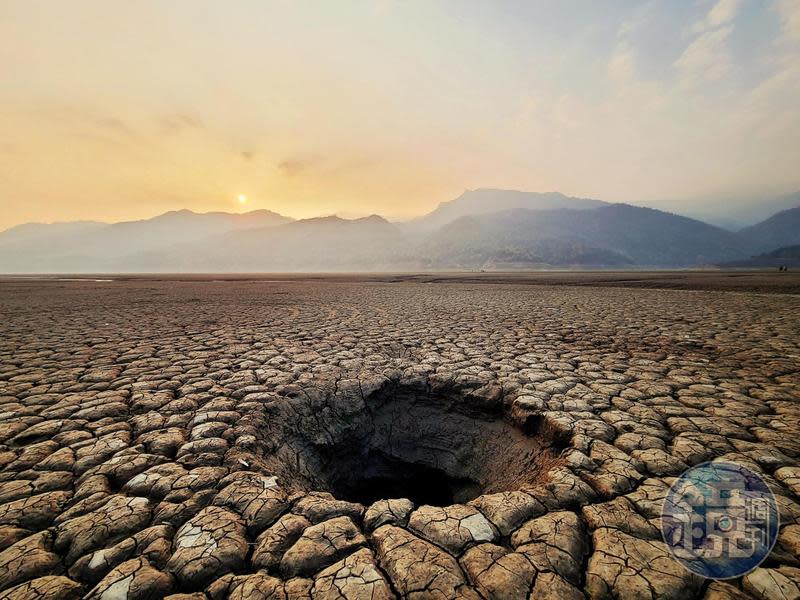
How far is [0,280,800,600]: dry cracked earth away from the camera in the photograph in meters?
1.22

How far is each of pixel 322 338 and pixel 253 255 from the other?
147 m

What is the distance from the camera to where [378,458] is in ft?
10.3

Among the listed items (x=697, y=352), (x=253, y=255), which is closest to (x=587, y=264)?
(x=697, y=352)

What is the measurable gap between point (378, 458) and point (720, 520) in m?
Answer: 2.41

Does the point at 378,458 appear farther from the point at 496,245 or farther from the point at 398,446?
the point at 496,245

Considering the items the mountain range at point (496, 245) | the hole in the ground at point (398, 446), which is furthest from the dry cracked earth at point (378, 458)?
the mountain range at point (496, 245)

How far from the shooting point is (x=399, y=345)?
4.51 metres

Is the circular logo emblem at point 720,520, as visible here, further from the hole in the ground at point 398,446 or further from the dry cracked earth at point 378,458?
the hole in the ground at point 398,446

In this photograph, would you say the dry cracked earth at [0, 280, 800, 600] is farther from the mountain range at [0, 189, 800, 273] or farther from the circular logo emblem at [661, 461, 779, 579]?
the mountain range at [0, 189, 800, 273]

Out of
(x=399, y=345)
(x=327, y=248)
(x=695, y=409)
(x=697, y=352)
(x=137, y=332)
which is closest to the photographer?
(x=695, y=409)

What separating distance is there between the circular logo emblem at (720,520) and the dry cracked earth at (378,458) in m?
0.05

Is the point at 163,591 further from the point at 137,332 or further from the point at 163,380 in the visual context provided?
the point at 137,332

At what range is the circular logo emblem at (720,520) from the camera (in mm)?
1271

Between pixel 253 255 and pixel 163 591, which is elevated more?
pixel 253 255
